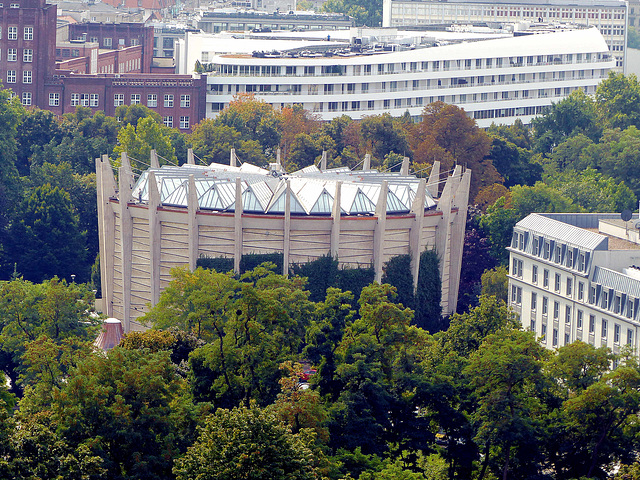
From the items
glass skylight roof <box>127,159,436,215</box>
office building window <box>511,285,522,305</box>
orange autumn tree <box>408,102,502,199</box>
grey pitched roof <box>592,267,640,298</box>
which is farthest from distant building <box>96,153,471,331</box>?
orange autumn tree <box>408,102,502,199</box>

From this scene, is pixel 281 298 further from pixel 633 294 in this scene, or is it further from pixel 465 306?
pixel 465 306

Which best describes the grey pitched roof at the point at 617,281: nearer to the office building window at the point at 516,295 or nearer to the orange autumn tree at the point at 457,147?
the office building window at the point at 516,295

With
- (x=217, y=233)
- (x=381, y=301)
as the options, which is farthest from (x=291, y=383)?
(x=217, y=233)

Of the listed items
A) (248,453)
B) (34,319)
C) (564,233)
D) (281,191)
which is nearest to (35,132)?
(281,191)

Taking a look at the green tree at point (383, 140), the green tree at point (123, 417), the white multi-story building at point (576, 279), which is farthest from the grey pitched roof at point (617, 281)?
the green tree at point (383, 140)

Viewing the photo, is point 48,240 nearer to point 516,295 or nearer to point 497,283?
point 497,283

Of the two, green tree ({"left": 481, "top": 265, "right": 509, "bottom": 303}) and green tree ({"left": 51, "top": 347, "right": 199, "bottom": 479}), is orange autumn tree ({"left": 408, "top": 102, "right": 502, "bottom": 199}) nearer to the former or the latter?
green tree ({"left": 481, "top": 265, "right": 509, "bottom": 303})
